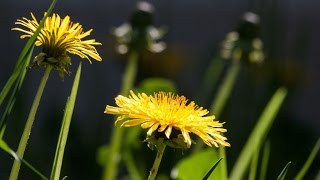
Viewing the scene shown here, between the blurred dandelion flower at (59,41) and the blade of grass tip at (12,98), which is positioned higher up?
the blurred dandelion flower at (59,41)

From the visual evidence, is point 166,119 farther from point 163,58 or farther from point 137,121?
point 163,58

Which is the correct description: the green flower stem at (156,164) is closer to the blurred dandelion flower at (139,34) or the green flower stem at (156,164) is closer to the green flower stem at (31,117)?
the green flower stem at (31,117)

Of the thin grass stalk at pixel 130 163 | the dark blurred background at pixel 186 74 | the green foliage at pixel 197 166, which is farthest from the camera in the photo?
the dark blurred background at pixel 186 74

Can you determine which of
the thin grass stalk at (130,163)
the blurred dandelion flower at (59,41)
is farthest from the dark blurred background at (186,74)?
the blurred dandelion flower at (59,41)

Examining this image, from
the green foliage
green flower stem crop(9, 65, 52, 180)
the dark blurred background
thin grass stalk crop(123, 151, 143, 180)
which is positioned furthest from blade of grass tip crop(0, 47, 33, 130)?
the dark blurred background

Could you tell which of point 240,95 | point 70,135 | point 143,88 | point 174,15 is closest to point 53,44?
point 143,88

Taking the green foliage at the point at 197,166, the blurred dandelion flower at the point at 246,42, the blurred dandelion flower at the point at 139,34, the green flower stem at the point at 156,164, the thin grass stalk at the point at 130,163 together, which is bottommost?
the thin grass stalk at the point at 130,163

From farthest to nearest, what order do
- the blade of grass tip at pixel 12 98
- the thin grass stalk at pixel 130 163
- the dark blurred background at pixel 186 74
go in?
1. the dark blurred background at pixel 186 74
2. the thin grass stalk at pixel 130 163
3. the blade of grass tip at pixel 12 98

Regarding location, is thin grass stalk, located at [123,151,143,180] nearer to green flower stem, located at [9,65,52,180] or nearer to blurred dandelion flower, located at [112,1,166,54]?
blurred dandelion flower, located at [112,1,166,54]

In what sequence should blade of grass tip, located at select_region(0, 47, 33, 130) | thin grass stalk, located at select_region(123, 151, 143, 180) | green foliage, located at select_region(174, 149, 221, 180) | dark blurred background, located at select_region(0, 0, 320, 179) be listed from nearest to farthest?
blade of grass tip, located at select_region(0, 47, 33, 130) < green foliage, located at select_region(174, 149, 221, 180) < thin grass stalk, located at select_region(123, 151, 143, 180) < dark blurred background, located at select_region(0, 0, 320, 179)
